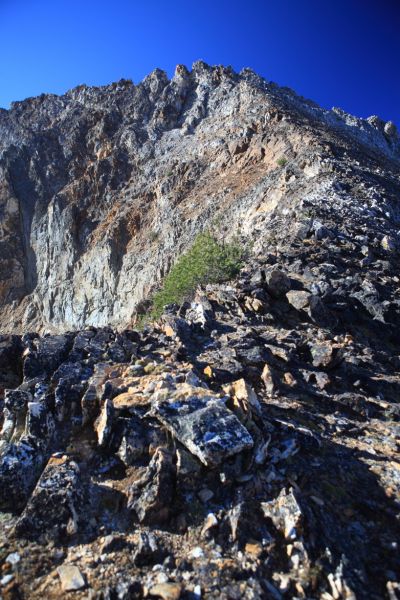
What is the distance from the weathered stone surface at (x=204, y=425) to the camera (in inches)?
167

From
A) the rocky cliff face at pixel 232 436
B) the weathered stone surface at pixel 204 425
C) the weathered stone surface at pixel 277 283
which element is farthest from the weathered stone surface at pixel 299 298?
the weathered stone surface at pixel 204 425

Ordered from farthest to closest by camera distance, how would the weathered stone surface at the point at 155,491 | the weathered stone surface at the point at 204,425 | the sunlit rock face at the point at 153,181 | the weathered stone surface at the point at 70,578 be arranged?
the sunlit rock face at the point at 153,181, the weathered stone surface at the point at 204,425, the weathered stone surface at the point at 155,491, the weathered stone surface at the point at 70,578

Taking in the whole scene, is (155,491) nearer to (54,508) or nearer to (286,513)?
(54,508)

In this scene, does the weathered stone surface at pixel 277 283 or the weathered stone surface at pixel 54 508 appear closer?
the weathered stone surface at pixel 54 508

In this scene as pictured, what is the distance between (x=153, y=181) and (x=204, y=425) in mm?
31498

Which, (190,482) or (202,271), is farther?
(202,271)

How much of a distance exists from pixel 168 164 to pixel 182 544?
3314 centimetres

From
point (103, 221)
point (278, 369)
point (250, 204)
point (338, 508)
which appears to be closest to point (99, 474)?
point (338, 508)

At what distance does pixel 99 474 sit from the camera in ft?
14.5

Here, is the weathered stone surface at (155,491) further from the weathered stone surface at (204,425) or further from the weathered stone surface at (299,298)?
the weathered stone surface at (299,298)

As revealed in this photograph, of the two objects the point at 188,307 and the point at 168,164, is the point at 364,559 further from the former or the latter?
the point at 168,164

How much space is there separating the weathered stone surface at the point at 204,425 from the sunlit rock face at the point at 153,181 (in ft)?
31.1

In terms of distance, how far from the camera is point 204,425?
4.45m

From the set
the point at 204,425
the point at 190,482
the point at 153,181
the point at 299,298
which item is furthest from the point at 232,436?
the point at 153,181
